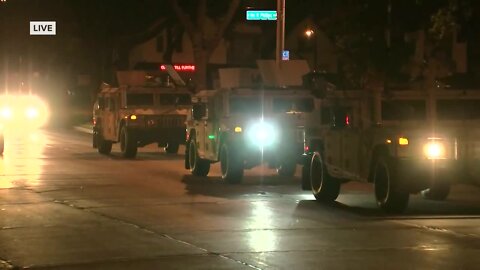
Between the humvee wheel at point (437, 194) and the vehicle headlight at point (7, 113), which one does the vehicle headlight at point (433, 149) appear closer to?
the humvee wheel at point (437, 194)

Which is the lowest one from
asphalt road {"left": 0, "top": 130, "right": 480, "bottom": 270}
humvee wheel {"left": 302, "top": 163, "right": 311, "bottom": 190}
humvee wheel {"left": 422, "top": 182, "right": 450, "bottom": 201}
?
asphalt road {"left": 0, "top": 130, "right": 480, "bottom": 270}

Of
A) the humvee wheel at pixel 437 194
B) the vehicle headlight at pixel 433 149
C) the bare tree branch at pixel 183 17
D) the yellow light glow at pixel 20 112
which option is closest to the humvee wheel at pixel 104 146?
the bare tree branch at pixel 183 17

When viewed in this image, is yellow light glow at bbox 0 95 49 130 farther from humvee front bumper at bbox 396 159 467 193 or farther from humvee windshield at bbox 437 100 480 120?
humvee front bumper at bbox 396 159 467 193

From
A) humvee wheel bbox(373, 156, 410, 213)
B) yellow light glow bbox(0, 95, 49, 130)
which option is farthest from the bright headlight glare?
yellow light glow bbox(0, 95, 49, 130)

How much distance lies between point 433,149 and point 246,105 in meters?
7.44

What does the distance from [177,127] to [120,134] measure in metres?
1.94

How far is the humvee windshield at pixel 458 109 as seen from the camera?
15.9 meters

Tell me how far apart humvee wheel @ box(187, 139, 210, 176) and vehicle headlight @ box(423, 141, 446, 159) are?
8863 millimetres

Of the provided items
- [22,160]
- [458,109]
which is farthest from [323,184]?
[22,160]

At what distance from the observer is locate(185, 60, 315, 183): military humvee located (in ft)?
66.5

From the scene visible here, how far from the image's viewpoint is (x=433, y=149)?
1438cm

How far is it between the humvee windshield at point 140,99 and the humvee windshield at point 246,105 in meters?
8.35

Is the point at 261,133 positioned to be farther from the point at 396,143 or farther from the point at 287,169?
the point at 396,143

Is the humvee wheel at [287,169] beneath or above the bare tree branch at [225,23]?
beneath
